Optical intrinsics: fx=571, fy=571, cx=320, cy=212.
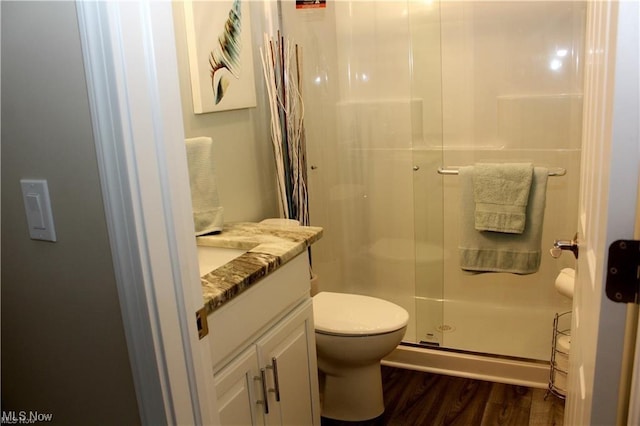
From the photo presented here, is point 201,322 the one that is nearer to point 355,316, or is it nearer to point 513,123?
point 355,316

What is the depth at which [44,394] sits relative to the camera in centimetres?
117

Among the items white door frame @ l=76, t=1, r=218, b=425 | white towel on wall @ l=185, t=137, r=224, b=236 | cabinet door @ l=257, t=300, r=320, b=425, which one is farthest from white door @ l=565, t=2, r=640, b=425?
white towel on wall @ l=185, t=137, r=224, b=236

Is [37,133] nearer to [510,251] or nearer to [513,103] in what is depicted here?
[510,251]

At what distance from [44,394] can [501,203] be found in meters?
1.94

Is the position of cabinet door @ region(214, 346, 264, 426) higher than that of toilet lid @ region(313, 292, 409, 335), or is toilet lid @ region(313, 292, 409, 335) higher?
cabinet door @ region(214, 346, 264, 426)

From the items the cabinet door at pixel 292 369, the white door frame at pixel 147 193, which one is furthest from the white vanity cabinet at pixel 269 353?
the white door frame at pixel 147 193

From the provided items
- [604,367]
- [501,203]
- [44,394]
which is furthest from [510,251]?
[44,394]

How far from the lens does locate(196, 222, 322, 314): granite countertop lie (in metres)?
1.39

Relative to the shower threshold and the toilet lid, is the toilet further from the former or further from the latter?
the shower threshold

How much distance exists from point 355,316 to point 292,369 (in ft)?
1.66

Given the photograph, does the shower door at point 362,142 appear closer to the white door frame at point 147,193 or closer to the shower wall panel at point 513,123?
the shower wall panel at point 513,123

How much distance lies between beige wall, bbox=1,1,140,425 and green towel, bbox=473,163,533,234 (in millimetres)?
1873

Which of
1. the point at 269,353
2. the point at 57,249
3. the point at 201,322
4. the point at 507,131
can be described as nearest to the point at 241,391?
the point at 269,353

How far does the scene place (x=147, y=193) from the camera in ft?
2.94
